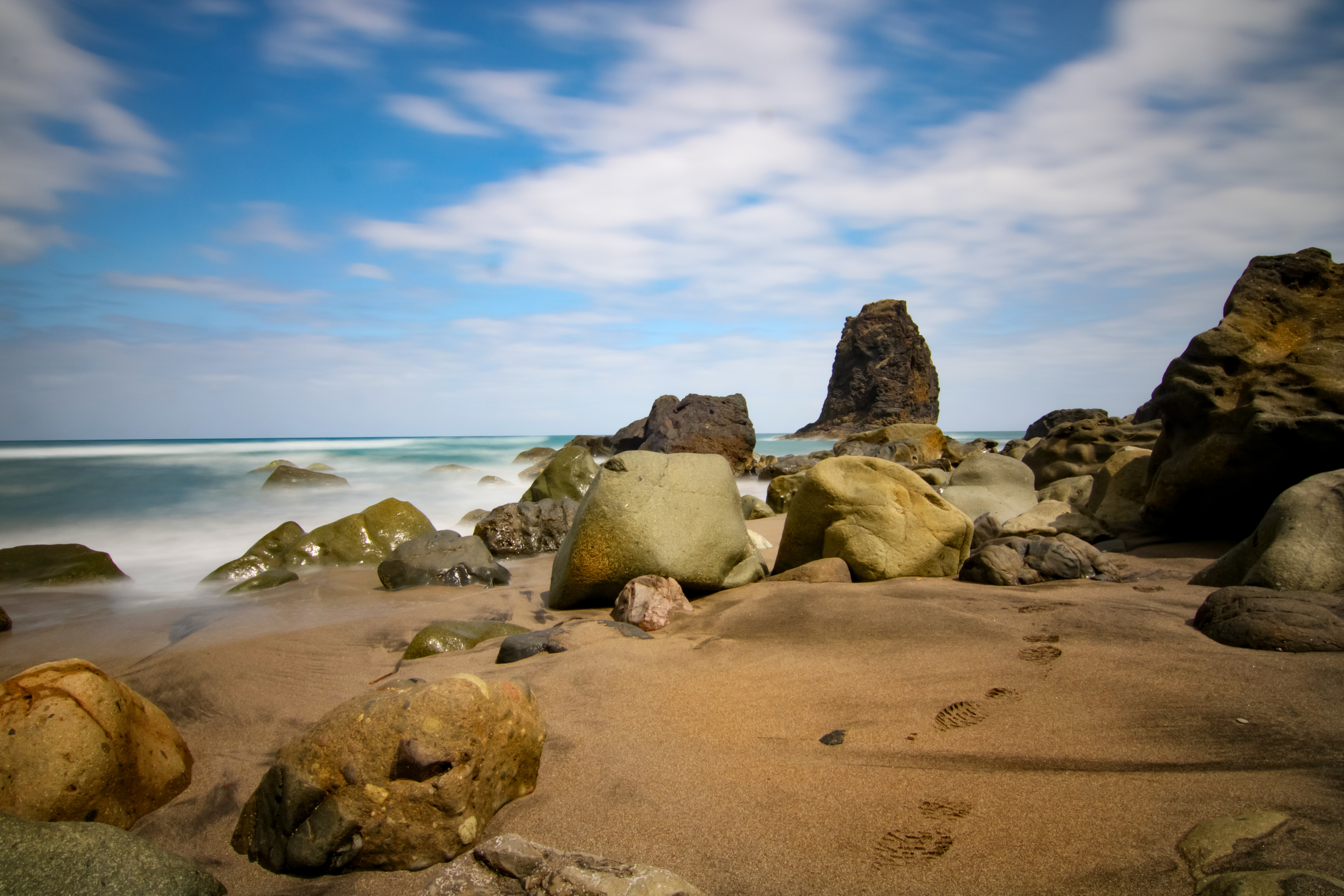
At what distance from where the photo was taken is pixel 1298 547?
11.2 ft

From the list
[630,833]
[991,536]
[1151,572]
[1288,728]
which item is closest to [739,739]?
[630,833]

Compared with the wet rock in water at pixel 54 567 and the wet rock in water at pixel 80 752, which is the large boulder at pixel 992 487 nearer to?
the wet rock in water at pixel 80 752

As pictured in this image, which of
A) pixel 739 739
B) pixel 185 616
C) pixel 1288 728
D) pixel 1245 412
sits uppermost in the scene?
pixel 1245 412

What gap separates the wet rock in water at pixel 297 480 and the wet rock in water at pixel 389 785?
45.8ft

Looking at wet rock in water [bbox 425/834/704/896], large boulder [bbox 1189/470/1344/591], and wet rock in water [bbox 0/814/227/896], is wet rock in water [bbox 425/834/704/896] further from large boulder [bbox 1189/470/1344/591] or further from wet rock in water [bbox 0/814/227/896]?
large boulder [bbox 1189/470/1344/591]

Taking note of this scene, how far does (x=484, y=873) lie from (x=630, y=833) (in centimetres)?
42

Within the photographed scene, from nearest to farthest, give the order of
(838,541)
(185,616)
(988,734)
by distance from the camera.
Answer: (988,734), (838,541), (185,616)

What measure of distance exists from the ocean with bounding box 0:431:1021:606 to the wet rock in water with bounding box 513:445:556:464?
0.59m

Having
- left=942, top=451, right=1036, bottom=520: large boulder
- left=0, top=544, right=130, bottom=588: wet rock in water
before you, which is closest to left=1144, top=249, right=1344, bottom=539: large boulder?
left=942, top=451, right=1036, bottom=520: large boulder

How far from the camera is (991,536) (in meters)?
5.75

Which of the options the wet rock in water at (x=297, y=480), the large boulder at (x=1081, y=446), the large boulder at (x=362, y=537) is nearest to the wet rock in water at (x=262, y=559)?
the large boulder at (x=362, y=537)

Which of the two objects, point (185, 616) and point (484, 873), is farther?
point (185, 616)

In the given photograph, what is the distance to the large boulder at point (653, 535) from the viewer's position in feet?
15.3

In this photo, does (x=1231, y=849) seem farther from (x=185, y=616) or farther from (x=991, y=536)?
(x=185, y=616)
